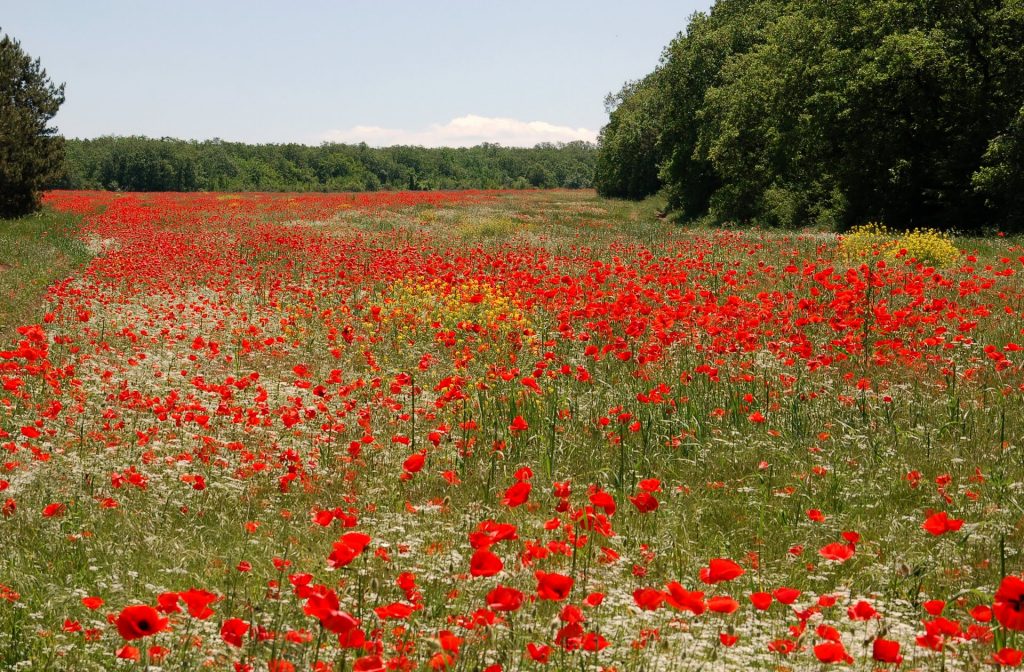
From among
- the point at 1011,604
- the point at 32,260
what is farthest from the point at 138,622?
the point at 32,260

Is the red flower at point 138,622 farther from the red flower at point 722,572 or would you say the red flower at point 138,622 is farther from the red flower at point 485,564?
the red flower at point 722,572

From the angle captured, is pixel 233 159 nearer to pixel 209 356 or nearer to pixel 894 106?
pixel 894 106

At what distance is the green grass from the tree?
1.08 m

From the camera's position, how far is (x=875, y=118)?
28266 millimetres

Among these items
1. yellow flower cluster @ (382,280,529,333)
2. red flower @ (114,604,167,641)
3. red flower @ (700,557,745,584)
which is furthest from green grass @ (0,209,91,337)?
red flower @ (700,557,745,584)

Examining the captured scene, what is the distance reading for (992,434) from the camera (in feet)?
18.9

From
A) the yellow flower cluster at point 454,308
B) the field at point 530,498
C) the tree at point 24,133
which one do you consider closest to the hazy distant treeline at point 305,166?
the tree at point 24,133

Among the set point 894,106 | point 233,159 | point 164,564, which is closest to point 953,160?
point 894,106

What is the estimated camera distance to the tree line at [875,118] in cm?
2533

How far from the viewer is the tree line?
83.1ft

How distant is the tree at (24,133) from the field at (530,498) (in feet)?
82.0

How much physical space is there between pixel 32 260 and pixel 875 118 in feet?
86.3

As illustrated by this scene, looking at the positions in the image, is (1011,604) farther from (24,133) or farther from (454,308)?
(24,133)

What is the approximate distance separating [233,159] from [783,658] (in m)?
136
